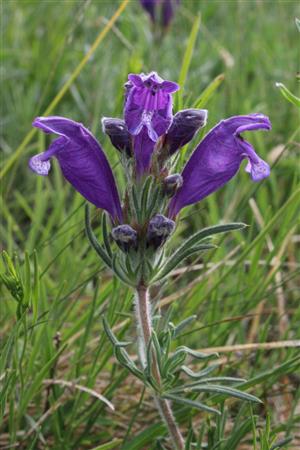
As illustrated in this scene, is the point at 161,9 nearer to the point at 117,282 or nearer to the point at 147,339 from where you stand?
the point at 117,282

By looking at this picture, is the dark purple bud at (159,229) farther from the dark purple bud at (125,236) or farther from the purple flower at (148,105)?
the purple flower at (148,105)

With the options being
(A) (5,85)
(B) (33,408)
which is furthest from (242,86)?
(B) (33,408)

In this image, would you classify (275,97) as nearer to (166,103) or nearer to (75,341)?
(75,341)

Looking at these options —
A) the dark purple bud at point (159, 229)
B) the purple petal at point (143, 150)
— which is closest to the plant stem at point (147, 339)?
the dark purple bud at point (159, 229)

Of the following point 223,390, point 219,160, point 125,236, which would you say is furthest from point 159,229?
point 223,390

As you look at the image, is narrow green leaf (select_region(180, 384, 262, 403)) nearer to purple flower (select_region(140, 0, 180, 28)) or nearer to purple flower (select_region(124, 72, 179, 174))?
purple flower (select_region(124, 72, 179, 174))

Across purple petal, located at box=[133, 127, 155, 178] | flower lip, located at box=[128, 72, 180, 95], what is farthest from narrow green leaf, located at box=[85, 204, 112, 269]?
flower lip, located at box=[128, 72, 180, 95]
